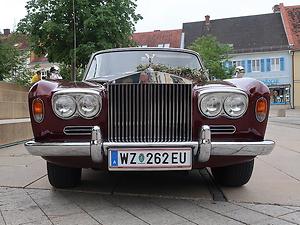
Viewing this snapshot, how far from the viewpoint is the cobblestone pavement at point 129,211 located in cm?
381

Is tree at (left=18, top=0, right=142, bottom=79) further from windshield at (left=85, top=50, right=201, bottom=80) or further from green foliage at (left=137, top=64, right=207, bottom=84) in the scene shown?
green foliage at (left=137, top=64, right=207, bottom=84)

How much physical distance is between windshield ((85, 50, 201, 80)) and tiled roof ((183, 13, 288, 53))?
4743 centimetres

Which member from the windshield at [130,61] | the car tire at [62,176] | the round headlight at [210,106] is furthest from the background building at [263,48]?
the round headlight at [210,106]

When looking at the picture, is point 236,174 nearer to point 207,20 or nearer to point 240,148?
point 240,148

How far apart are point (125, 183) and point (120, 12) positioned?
640 inches

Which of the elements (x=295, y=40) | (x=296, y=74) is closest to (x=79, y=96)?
(x=296, y=74)

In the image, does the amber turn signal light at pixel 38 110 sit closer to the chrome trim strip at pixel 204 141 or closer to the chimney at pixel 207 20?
the chrome trim strip at pixel 204 141

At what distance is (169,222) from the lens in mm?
3752

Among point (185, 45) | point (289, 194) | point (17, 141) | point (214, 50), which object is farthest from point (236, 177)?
point (185, 45)

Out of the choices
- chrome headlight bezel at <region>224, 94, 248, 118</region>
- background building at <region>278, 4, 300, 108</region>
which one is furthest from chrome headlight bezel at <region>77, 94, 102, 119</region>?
background building at <region>278, 4, 300, 108</region>

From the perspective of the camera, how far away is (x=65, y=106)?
13.6 ft

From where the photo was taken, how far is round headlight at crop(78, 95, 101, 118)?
414 cm

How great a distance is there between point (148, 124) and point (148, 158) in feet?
1.06

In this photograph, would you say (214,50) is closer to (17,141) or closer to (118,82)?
(17,141)
